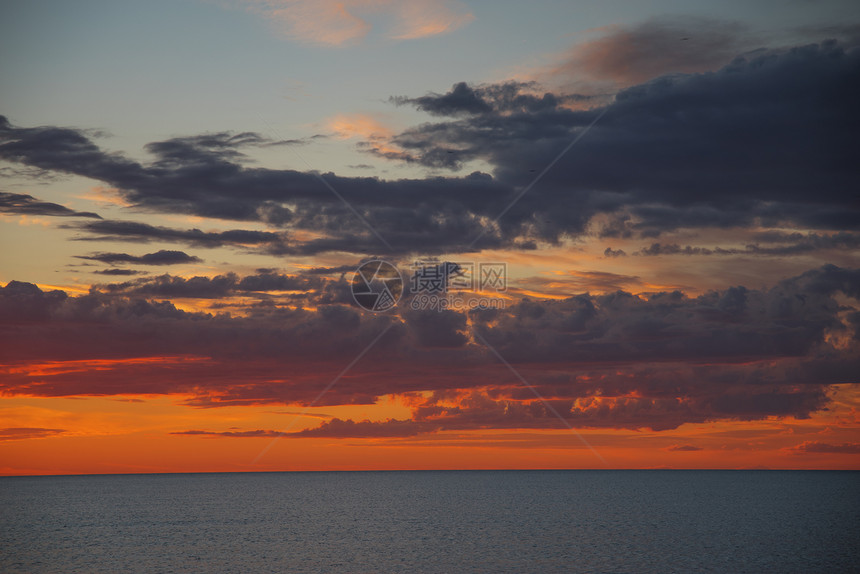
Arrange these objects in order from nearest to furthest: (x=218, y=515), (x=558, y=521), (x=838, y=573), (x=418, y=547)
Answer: (x=838, y=573), (x=418, y=547), (x=558, y=521), (x=218, y=515)

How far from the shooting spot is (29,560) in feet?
363

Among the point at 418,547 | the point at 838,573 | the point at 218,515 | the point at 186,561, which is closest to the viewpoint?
the point at 838,573

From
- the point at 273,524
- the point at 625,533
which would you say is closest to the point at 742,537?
the point at 625,533

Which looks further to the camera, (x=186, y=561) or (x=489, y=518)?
(x=489, y=518)

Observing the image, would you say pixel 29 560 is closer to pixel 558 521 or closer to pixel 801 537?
pixel 558 521

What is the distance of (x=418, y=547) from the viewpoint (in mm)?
120438

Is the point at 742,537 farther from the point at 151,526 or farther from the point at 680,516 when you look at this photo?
the point at 151,526

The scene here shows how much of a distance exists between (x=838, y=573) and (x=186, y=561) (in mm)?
87516

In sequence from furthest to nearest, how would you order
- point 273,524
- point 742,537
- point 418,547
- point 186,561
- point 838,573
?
point 273,524 < point 742,537 < point 418,547 < point 186,561 < point 838,573

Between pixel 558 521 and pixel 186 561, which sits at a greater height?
pixel 186 561

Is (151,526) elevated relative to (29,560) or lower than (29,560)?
lower

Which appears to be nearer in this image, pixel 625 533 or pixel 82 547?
pixel 82 547

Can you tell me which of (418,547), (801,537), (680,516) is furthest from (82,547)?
(680,516)

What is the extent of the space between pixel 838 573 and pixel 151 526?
133 metres
